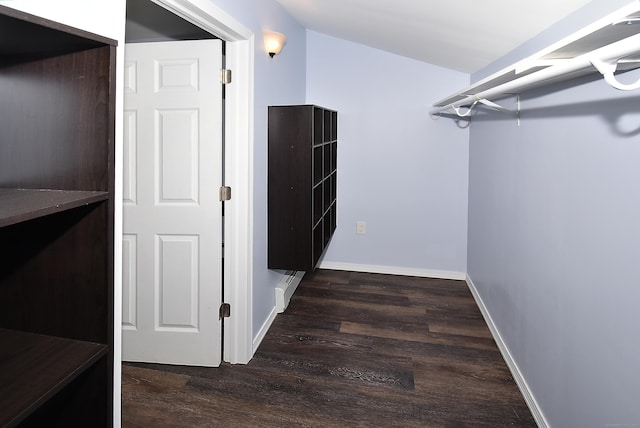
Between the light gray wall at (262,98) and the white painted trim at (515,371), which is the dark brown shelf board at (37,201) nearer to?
the light gray wall at (262,98)

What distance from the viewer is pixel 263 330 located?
9.50 feet

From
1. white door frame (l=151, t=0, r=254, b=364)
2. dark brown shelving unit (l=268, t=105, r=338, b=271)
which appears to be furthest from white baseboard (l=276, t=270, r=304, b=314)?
white door frame (l=151, t=0, r=254, b=364)

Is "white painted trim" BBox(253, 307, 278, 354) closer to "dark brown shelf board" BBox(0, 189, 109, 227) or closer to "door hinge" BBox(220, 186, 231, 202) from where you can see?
"door hinge" BBox(220, 186, 231, 202)

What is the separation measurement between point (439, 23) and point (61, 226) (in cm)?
237

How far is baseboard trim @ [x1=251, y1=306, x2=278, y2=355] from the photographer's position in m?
2.71

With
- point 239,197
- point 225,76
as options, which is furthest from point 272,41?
point 239,197

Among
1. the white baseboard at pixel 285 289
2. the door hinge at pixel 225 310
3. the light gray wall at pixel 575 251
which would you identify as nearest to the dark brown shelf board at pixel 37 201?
the light gray wall at pixel 575 251

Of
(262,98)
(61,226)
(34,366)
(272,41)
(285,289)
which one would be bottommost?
(285,289)

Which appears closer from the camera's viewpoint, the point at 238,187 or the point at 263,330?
the point at 238,187

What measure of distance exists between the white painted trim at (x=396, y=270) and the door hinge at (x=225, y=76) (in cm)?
245

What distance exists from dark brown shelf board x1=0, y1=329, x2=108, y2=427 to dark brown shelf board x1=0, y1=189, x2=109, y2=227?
1.01 ft

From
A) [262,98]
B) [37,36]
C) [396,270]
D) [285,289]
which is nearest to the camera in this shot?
[37,36]

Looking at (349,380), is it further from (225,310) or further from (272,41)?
(272,41)

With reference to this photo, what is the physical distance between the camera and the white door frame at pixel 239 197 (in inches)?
93.6
